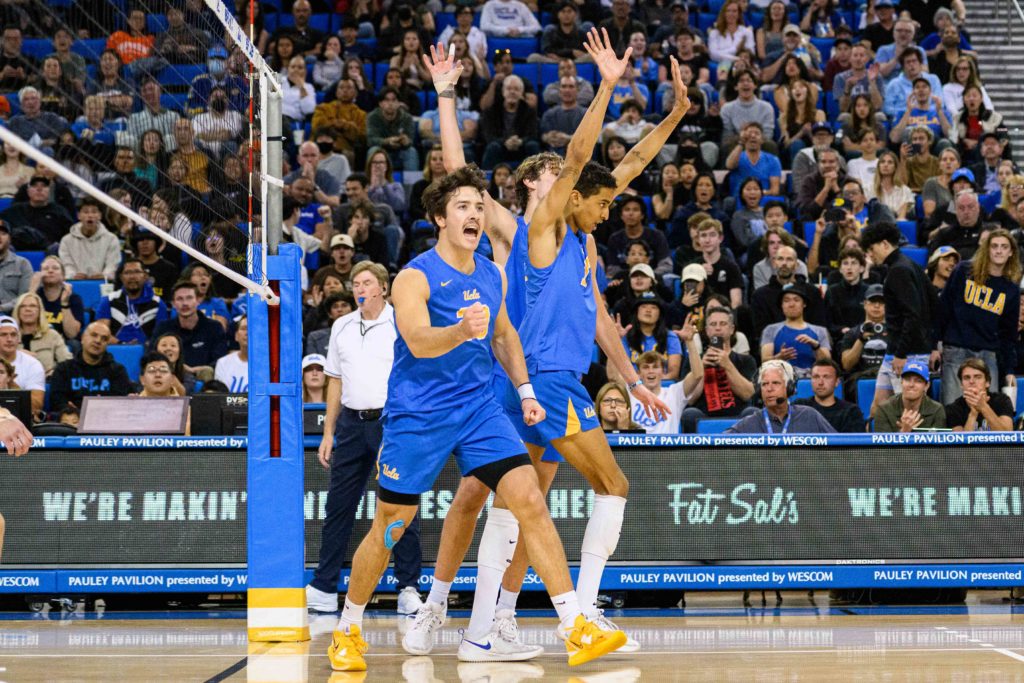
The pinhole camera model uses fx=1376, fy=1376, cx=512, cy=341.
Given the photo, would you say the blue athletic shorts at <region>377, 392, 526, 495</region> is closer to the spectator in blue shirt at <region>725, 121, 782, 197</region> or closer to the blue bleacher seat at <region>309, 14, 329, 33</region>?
the spectator in blue shirt at <region>725, 121, 782, 197</region>

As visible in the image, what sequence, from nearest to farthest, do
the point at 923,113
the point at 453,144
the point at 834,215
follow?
1. the point at 453,144
2. the point at 834,215
3. the point at 923,113

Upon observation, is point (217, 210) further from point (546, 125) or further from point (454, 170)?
point (546, 125)

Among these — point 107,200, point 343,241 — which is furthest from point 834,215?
point 107,200

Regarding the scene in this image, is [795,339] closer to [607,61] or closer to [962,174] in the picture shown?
[962,174]

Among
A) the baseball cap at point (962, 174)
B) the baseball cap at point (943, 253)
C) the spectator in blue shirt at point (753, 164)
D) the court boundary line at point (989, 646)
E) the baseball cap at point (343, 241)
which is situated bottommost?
the court boundary line at point (989, 646)

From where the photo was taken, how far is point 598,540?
23.4ft

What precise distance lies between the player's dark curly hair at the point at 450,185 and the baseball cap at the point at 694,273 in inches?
262

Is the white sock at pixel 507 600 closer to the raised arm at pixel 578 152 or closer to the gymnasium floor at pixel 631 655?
the gymnasium floor at pixel 631 655

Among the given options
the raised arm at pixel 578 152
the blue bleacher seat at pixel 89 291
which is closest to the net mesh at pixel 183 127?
the raised arm at pixel 578 152

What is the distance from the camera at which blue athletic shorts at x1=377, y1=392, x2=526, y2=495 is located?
6488mm

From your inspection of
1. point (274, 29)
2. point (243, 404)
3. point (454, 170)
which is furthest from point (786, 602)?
point (274, 29)

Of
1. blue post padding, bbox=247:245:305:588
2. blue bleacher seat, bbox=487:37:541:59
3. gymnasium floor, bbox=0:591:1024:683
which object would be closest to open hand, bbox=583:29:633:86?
blue post padding, bbox=247:245:305:588

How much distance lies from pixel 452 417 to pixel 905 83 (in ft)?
43.0

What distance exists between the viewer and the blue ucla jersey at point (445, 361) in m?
6.52
